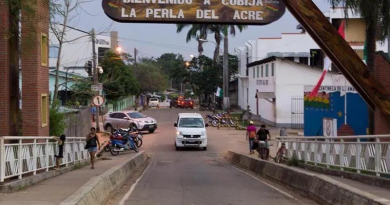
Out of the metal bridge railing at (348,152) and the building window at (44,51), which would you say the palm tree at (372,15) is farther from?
the building window at (44,51)

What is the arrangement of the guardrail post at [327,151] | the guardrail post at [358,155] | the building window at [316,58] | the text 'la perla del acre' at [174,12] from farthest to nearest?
the building window at [316,58] → the guardrail post at [327,151] → the text 'la perla del acre' at [174,12] → the guardrail post at [358,155]

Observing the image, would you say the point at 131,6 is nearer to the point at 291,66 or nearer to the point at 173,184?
the point at 173,184

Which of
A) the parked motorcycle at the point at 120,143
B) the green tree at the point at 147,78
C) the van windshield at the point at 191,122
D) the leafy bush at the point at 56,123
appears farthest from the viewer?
the green tree at the point at 147,78

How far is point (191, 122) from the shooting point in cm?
3241

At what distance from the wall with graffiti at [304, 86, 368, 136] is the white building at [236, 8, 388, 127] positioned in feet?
35.7

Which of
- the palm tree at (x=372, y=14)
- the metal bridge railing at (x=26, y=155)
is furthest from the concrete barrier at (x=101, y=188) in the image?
the palm tree at (x=372, y=14)

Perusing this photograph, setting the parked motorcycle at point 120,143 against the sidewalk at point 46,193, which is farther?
the parked motorcycle at point 120,143

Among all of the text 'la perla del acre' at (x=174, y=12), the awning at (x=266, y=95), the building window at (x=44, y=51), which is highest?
the text 'la perla del acre' at (x=174, y=12)

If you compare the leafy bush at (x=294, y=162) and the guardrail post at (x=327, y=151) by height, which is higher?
the guardrail post at (x=327, y=151)

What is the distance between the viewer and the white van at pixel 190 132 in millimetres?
31656

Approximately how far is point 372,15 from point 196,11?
16.9ft

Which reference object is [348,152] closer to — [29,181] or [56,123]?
[29,181]

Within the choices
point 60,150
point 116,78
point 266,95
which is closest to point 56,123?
point 60,150

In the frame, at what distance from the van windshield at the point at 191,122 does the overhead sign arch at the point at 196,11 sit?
59.4 ft
